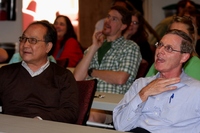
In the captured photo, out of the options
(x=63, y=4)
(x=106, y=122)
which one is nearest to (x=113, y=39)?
(x=106, y=122)

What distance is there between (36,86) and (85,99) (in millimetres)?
322

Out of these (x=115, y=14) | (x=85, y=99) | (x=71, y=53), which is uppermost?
(x=115, y=14)

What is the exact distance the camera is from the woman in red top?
216 inches

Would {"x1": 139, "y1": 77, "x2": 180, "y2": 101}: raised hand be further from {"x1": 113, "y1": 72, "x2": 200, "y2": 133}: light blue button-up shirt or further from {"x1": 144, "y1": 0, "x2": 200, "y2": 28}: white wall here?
{"x1": 144, "y1": 0, "x2": 200, "y2": 28}: white wall

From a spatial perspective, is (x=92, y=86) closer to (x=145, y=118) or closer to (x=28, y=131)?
(x=145, y=118)

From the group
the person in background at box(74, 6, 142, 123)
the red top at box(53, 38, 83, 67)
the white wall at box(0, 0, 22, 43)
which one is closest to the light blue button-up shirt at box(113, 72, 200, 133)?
the person in background at box(74, 6, 142, 123)

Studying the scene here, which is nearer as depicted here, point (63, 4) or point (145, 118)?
point (145, 118)

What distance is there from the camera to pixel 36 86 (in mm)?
3016

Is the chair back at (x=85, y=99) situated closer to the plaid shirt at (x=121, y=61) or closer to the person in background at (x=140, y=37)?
the plaid shirt at (x=121, y=61)

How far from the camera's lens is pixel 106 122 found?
4070 mm

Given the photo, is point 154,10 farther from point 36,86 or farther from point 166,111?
point 166,111

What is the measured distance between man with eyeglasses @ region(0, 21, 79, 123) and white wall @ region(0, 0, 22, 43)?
11.5 ft

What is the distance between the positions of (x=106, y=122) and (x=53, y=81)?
116 cm

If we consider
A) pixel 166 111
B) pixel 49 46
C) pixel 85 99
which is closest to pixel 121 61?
pixel 49 46
